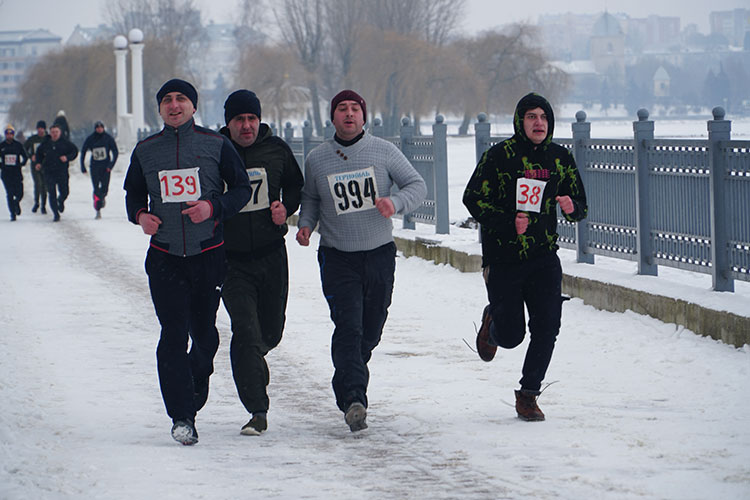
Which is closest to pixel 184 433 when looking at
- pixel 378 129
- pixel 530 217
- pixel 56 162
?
pixel 530 217

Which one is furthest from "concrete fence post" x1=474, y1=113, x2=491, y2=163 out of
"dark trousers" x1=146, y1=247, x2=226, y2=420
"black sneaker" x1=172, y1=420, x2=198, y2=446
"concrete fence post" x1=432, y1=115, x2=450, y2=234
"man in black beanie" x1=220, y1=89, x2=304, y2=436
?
"black sneaker" x1=172, y1=420, x2=198, y2=446

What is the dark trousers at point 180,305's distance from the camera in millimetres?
6770

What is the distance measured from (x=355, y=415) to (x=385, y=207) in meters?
1.09

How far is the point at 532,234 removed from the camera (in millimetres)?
7324

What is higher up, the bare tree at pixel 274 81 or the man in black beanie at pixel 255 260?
the bare tree at pixel 274 81

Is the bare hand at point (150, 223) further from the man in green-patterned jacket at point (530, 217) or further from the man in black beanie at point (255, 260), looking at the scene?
the man in green-patterned jacket at point (530, 217)

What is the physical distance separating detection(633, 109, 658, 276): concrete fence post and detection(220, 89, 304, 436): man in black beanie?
5070 mm

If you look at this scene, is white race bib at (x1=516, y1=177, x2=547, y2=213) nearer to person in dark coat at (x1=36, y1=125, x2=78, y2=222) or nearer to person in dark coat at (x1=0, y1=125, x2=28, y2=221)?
person in dark coat at (x1=36, y1=125, x2=78, y2=222)

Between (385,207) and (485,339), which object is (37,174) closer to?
(485,339)

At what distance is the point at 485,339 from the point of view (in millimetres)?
8258

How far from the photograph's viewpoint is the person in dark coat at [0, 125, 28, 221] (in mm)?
25453

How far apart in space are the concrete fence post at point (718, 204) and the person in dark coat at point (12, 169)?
1765cm

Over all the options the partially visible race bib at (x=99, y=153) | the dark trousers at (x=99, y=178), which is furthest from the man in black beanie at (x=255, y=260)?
the dark trousers at (x=99, y=178)

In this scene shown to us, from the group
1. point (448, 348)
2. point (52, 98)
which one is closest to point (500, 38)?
point (52, 98)
